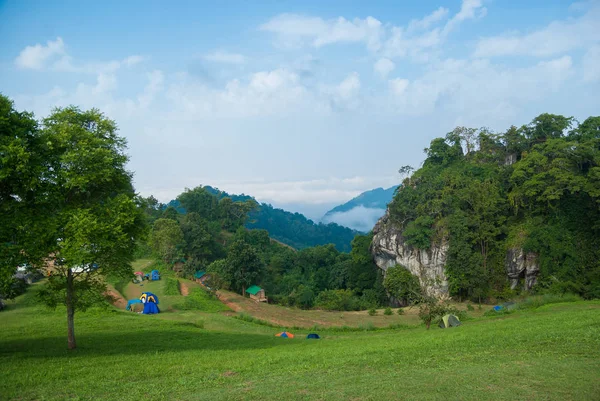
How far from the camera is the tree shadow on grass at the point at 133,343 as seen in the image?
553 inches

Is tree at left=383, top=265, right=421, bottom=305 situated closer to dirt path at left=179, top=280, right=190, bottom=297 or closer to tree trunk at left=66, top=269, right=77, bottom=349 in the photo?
dirt path at left=179, top=280, right=190, bottom=297

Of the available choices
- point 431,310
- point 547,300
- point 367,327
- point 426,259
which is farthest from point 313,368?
point 426,259

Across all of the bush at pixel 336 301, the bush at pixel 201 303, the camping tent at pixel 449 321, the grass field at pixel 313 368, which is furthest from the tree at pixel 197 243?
the grass field at pixel 313 368

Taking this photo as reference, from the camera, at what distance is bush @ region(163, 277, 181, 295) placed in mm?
37944

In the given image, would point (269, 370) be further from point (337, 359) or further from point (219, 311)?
point (219, 311)

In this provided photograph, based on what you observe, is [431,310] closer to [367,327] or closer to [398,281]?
[367,327]

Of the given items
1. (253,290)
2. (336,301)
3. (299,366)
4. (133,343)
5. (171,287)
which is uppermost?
(171,287)

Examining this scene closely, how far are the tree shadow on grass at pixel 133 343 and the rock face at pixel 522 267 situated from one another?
2681 centimetres

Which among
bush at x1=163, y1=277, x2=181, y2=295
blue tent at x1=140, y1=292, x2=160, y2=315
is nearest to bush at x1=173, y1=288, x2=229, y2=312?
bush at x1=163, y1=277, x2=181, y2=295

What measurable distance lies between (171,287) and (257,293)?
30.1 feet

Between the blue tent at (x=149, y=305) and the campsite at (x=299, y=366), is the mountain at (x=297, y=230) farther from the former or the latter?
the campsite at (x=299, y=366)

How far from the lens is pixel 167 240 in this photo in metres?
48.5

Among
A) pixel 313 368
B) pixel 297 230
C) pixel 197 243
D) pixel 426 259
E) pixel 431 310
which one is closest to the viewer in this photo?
pixel 313 368

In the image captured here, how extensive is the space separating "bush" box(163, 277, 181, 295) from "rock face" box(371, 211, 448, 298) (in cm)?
2235
